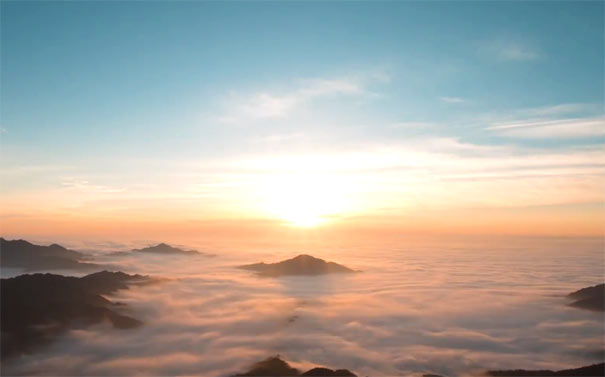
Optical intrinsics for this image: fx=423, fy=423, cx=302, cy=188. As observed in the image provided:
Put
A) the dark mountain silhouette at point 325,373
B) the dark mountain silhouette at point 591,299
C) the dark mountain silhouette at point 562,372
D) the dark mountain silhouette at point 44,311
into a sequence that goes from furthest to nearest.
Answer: the dark mountain silhouette at point 591,299
the dark mountain silhouette at point 44,311
the dark mountain silhouette at point 562,372
the dark mountain silhouette at point 325,373

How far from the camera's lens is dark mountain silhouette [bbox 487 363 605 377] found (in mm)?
65375

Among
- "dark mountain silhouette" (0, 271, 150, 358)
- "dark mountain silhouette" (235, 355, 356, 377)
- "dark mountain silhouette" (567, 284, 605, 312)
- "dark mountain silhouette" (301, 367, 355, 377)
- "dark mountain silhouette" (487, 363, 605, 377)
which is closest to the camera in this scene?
"dark mountain silhouette" (301, 367, 355, 377)

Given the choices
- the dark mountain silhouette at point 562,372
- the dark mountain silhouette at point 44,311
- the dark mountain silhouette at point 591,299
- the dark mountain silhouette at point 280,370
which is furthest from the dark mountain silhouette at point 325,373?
the dark mountain silhouette at point 591,299

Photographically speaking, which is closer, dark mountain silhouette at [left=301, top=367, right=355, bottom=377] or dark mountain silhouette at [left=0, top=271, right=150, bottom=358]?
dark mountain silhouette at [left=301, top=367, right=355, bottom=377]

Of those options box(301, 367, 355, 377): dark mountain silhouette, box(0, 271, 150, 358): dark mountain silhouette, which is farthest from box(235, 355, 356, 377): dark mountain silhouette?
box(0, 271, 150, 358): dark mountain silhouette

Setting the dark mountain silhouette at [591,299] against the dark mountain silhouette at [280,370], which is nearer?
A: the dark mountain silhouette at [280,370]

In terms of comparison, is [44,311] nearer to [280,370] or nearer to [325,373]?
[280,370]

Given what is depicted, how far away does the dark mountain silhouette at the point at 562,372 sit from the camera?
214 feet

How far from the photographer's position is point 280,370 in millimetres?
67750

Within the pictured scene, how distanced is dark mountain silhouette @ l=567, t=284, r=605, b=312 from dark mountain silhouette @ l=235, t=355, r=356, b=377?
96945mm

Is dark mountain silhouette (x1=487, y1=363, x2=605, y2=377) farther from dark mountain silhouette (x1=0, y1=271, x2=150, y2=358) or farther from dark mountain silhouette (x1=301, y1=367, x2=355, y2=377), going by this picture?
dark mountain silhouette (x1=0, y1=271, x2=150, y2=358)

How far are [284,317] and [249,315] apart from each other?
10909mm

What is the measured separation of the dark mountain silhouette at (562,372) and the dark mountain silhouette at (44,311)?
81.7 metres

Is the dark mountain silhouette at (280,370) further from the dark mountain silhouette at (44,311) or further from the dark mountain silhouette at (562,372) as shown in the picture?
the dark mountain silhouette at (44,311)
